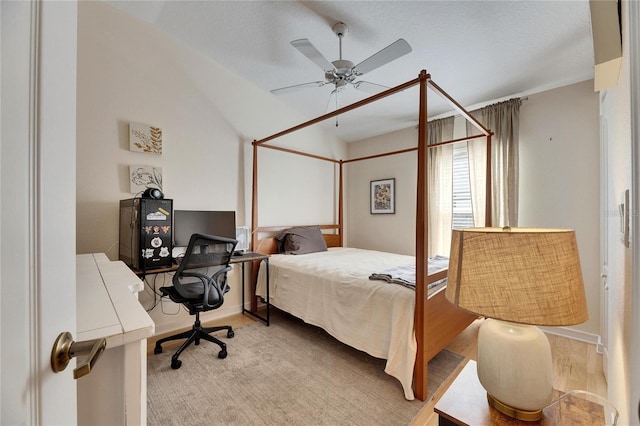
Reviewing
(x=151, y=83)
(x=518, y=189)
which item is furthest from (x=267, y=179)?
(x=518, y=189)

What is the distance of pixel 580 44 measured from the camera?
2186mm

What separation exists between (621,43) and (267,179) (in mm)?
3252

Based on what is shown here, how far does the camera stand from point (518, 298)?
728mm

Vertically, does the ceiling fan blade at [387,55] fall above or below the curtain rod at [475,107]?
below

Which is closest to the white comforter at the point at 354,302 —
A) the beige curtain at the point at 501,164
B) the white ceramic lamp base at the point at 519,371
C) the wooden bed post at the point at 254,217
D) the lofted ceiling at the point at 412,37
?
the wooden bed post at the point at 254,217

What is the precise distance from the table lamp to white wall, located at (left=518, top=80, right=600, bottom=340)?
2.62m

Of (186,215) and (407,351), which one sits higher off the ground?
(186,215)

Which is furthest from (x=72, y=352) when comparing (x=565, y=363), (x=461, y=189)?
(x=461, y=189)

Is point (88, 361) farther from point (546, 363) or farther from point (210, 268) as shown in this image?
point (210, 268)

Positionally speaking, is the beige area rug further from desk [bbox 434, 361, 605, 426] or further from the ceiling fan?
the ceiling fan

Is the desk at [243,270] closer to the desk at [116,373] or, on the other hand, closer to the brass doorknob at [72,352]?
the desk at [116,373]

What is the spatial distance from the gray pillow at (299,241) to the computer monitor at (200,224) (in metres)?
0.71

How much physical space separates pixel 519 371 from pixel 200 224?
9.07ft

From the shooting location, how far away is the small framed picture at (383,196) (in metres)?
4.19
